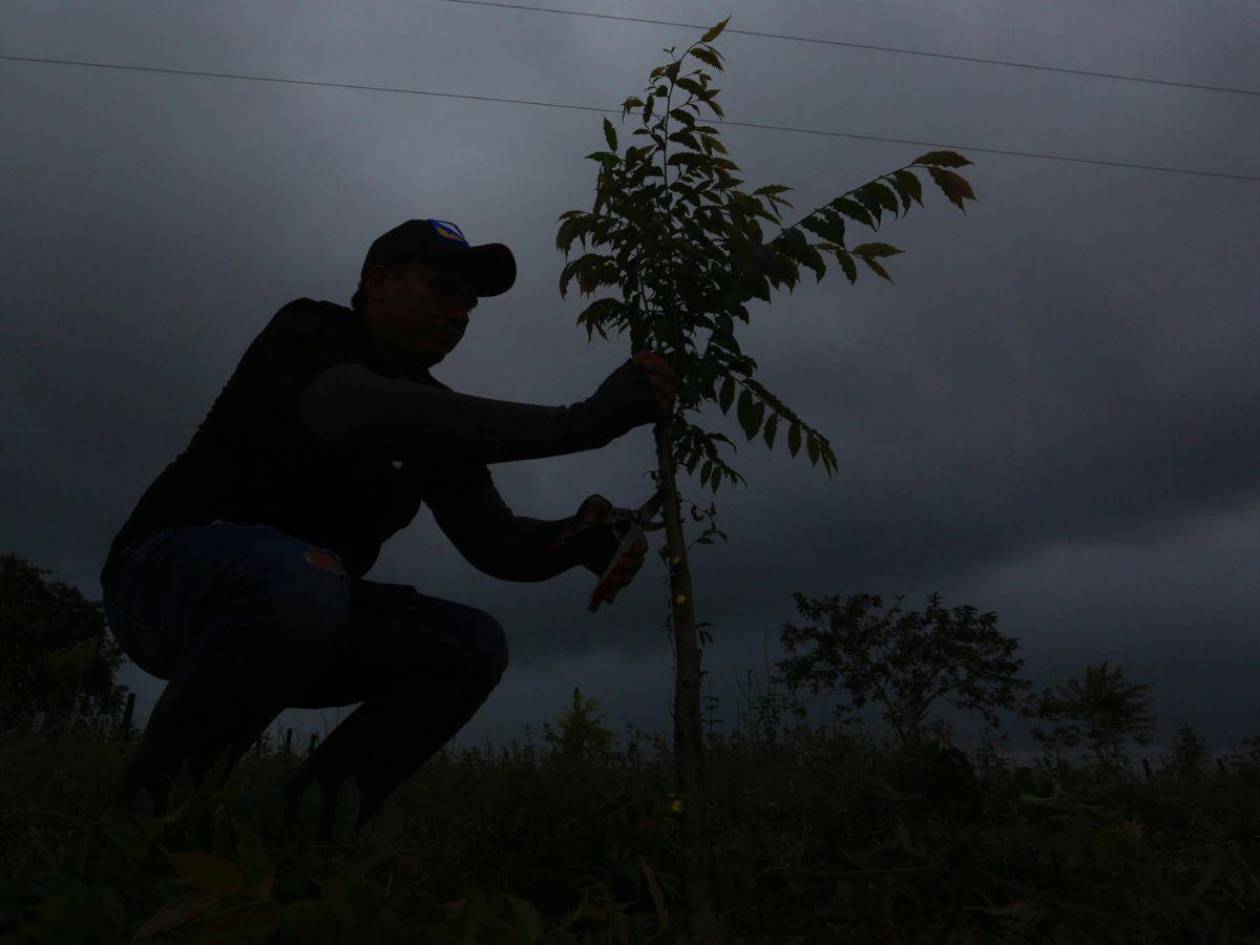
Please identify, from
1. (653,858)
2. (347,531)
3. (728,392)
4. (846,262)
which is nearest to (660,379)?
(728,392)

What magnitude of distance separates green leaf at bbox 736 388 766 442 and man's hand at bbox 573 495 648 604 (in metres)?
0.50

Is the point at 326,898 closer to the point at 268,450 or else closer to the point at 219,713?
the point at 219,713

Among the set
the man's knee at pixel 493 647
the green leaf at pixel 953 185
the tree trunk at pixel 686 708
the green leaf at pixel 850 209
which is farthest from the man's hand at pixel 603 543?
the green leaf at pixel 953 185

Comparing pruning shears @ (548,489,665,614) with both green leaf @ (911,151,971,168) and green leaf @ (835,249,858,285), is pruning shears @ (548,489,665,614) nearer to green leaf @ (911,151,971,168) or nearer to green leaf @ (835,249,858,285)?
green leaf @ (835,249,858,285)

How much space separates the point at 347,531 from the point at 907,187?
221 centimetres

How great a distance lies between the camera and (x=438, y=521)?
3.79m

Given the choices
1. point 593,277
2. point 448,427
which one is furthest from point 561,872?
point 593,277

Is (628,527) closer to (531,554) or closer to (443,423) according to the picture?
(531,554)

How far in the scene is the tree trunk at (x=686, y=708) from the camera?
9.31ft

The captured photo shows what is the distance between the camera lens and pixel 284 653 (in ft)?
8.84

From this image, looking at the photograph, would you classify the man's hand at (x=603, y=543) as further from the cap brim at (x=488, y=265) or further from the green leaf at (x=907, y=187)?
the green leaf at (x=907, y=187)

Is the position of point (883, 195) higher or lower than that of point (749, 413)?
higher

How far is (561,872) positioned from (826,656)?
1388 centimetres

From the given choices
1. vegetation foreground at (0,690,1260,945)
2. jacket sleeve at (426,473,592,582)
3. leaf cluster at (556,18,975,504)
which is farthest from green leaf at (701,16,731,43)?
vegetation foreground at (0,690,1260,945)
